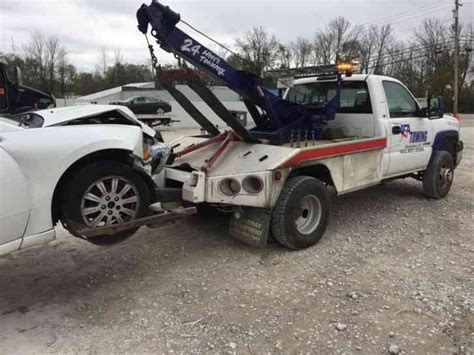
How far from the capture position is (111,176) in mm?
3662

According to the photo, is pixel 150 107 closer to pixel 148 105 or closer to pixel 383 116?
pixel 148 105

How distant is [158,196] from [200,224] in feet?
5.69

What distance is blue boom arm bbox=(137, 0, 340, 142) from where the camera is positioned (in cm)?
447

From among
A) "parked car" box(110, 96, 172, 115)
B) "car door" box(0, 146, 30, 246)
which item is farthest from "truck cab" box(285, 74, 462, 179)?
"parked car" box(110, 96, 172, 115)

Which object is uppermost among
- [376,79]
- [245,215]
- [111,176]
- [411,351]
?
[376,79]

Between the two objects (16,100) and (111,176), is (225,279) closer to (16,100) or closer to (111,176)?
(111,176)

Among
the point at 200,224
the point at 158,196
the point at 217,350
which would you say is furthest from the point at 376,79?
the point at 217,350

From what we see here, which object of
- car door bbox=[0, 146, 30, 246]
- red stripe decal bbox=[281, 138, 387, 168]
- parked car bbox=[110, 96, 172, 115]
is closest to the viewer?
→ car door bbox=[0, 146, 30, 246]

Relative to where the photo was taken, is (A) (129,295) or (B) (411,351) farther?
(A) (129,295)

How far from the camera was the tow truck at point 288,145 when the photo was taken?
464cm

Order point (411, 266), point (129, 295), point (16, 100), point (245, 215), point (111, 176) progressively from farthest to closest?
point (16, 100)
point (245, 215)
point (411, 266)
point (129, 295)
point (111, 176)

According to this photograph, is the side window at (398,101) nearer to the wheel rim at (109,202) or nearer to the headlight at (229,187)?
the headlight at (229,187)

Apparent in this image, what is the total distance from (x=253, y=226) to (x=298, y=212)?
544 mm

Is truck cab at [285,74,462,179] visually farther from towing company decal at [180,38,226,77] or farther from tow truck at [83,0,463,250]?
towing company decal at [180,38,226,77]
